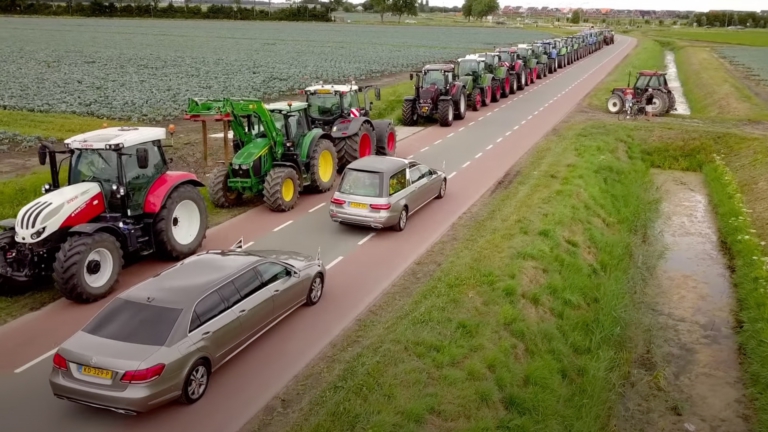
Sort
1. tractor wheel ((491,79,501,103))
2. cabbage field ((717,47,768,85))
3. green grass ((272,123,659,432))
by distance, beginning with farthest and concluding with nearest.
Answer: cabbage field ((717,47,768,85))
tractor wheel ((491,79,501,103))
green grass ((272,123,659,432))

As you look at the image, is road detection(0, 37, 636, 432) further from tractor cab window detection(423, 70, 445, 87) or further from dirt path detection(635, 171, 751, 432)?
tractor cab window detection(423, 70, 445, 87)

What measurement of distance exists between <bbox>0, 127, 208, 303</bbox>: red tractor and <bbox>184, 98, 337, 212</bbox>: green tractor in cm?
245

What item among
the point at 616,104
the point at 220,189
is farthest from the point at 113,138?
the point at 616,104

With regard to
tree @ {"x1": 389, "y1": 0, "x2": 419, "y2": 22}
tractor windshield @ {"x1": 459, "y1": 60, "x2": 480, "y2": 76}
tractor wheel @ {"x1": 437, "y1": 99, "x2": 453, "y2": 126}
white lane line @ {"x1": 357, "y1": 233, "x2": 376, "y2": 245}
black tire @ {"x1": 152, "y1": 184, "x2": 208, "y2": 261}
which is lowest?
white lane line @ {"x1": 357, "y1": 233, "x2": 376, "y2": 245}

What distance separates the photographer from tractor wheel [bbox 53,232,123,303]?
10.1 metres

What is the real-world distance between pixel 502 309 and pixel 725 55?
6799cm

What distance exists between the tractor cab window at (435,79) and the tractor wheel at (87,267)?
63.4 feet

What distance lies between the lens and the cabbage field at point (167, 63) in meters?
32.0

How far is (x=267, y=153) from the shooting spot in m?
15.7

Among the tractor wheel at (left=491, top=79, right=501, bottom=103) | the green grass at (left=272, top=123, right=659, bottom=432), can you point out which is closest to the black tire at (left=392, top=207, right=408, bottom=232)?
the green grass at (left=272, top=123, right=659, bottom=432)

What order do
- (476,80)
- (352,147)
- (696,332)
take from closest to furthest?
(696,332), (352,147), (476,80)

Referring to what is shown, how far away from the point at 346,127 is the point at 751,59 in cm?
5860

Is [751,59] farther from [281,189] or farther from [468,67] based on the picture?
[281,189]

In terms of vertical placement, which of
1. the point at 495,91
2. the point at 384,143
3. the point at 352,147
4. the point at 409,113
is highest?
the point at 495,91
